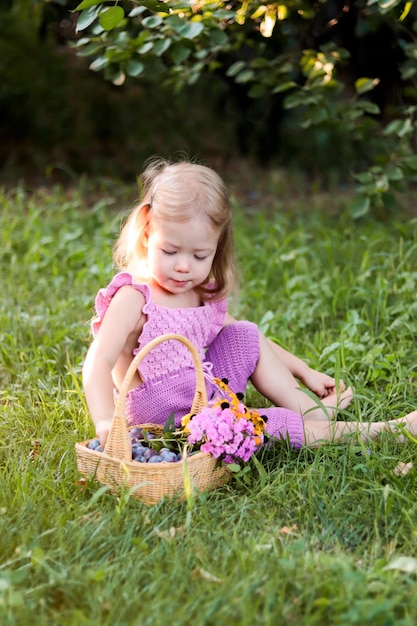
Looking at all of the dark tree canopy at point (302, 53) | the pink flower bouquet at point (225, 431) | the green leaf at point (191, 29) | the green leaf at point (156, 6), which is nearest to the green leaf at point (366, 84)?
the dark tree canopy at point (302, 53)

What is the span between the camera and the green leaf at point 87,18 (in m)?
2.49

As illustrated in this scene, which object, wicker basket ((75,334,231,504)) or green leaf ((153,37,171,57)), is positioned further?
green leaf ((153,37,171,57))

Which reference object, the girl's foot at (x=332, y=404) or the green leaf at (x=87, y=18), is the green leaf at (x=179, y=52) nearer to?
the green leaf at (x=87, y=18)

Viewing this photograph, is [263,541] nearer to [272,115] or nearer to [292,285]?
[292,285]

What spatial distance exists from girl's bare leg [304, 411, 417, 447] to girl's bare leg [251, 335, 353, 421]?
Result: 11cm

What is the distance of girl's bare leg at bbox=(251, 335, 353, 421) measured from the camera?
279 centimetres

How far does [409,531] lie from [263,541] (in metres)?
0.39

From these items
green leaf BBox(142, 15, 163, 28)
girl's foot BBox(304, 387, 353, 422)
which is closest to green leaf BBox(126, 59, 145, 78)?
green leaf BBox(142, 15, 163, 28)

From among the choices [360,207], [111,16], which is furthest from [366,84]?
[111,16]

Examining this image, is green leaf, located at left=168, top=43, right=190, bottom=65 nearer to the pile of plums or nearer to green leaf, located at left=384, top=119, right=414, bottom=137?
green leaf, located at left=384, top=119, right=414, bottom=137

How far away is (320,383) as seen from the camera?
2.93 metres

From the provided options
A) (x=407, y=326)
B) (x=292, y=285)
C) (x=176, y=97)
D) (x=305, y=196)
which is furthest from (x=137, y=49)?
(x=176, y=97)

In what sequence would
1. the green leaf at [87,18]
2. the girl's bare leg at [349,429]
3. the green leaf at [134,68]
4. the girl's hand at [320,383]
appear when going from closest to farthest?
the green leaf at [87,18] < the girl's bare leg at [349,429] < the girl's hand at [320,383] < the green leaf at [134,68]

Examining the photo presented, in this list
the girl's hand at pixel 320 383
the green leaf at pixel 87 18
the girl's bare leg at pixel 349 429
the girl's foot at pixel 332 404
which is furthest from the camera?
the girl's hand at pixel 320 383
